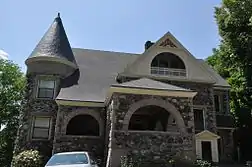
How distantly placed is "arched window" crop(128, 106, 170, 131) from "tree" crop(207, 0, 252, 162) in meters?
11.0

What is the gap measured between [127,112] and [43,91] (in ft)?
26.6

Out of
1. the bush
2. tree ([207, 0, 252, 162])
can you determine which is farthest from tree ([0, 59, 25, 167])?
tree ([207, 0, 252, 162])

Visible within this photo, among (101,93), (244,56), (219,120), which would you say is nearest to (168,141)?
(101,93)

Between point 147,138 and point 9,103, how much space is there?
1584 cm

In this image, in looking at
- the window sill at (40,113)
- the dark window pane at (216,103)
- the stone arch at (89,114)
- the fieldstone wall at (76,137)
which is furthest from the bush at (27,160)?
the dark window pane at (216,103)

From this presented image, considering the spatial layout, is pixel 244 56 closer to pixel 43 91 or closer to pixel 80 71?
pixel 80 71

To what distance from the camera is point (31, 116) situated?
19.3 meters

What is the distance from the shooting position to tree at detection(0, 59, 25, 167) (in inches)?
930

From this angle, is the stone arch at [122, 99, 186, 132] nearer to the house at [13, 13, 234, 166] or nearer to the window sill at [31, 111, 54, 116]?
the house at [13, 13, 234, 166]

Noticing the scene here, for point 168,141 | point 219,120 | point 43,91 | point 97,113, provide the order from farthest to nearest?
1. point 219,120
2. point 43,91
3. point 97,113
4. point 168,141

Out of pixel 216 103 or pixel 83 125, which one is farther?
pixel 216 103

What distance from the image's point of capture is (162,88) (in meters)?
15.6

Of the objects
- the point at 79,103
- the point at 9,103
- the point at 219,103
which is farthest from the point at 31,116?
the point at 219,103

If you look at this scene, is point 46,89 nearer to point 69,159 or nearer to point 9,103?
point 9,103
